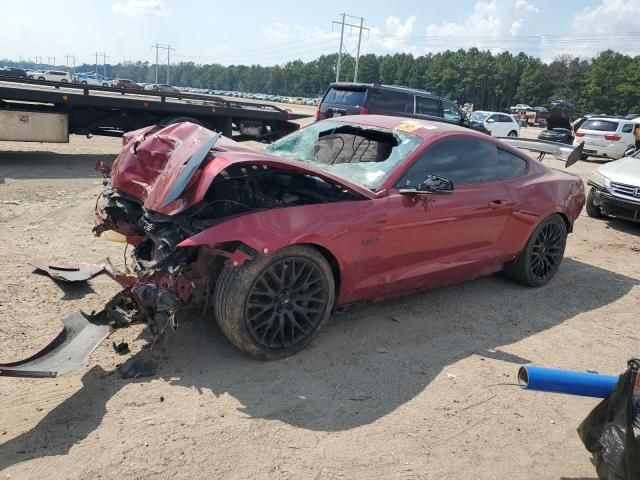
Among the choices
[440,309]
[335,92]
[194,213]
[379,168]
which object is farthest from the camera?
[335,92]

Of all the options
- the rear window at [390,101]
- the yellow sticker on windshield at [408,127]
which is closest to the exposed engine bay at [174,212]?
the yellow sticker on windshield at [408,127]

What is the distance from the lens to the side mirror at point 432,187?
13.3ft

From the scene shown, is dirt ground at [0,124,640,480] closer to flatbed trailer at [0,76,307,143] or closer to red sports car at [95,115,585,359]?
red sports car at [95,115,585,359]

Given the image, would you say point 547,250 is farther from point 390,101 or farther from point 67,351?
point 390,101

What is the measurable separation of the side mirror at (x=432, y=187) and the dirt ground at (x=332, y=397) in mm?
1098

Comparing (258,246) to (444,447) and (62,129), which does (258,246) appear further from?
(62,129)

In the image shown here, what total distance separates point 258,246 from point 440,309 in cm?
214

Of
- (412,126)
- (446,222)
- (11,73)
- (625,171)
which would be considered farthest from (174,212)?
(11,73)

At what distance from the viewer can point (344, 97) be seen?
13.5 metres

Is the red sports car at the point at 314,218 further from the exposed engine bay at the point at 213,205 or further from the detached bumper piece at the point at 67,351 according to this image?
the detached bumper piece at the point at 67,351

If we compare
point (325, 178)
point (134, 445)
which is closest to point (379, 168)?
point (325, 178)

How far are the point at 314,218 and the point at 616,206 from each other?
671cm

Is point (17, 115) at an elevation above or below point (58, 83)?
below

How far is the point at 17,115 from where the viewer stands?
1029 cm
